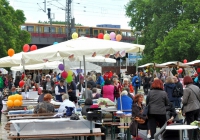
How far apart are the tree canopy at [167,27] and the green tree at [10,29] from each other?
13603mm

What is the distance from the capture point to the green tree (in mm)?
61312

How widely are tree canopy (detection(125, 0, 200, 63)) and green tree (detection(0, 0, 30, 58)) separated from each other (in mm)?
13603

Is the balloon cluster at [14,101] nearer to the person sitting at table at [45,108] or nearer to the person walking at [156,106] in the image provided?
the person sitting at table at [45,108]

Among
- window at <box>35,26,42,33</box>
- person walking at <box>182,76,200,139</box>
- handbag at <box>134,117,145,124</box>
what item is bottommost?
handbag at <box>134,117,145,124</box>

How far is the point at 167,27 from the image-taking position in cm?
6419

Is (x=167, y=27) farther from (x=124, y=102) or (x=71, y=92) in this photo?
(x=124, y=102)

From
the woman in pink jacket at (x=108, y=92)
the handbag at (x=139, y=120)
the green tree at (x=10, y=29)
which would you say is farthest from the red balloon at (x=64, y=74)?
the green tree at (x=10, y=29)

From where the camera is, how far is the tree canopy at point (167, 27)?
57781mm

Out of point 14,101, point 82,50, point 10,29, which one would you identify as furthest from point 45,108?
point 10,29

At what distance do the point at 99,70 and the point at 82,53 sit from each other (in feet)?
129

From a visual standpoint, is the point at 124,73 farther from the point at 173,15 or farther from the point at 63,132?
the point at 63,132

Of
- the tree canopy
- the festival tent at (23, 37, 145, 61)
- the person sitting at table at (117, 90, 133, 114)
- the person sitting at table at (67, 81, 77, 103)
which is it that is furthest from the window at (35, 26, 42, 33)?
the person sitting at table at (117, 90, 133, 114)

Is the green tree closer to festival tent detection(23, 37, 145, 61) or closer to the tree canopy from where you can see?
the tree canopy

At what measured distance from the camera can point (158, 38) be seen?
6369 cm
